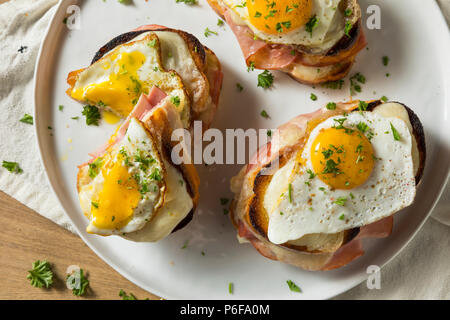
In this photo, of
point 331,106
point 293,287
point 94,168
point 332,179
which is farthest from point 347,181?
point 94,168

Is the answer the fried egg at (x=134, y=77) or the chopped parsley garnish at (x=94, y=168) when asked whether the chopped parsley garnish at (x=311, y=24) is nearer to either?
the fried egg at (x=134, y=77)

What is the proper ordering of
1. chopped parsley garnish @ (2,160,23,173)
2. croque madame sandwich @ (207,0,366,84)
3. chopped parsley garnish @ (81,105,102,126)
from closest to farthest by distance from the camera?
croque madame sandwich @ (207,0,366,84), chopped parsley garnish @ (81,105,102,126), chopped parsley garnish @ (2,160,23,173)

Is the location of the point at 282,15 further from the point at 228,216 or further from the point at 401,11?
the point at 228,216

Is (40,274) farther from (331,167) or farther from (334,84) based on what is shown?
(334,84)

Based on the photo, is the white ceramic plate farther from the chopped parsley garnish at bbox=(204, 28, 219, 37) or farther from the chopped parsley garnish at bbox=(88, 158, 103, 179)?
the chopped parsley garnish at bbox=(88, 158, 103, 179)

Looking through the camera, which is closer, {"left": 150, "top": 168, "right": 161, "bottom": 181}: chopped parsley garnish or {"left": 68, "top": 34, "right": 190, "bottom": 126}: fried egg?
{"left": 150, "top": 168, "right": 161, "bottom": 181}: chopped parsley garnish

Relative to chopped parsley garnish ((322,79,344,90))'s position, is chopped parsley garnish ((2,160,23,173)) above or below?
below

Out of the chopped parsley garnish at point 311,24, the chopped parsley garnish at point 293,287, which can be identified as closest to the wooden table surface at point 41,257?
the chopped parsley garnish at point 293,287

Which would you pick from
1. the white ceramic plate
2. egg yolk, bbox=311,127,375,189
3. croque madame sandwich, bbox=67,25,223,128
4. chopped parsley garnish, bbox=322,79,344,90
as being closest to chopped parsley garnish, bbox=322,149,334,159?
egg yolk, bbox=311,127,375,189
